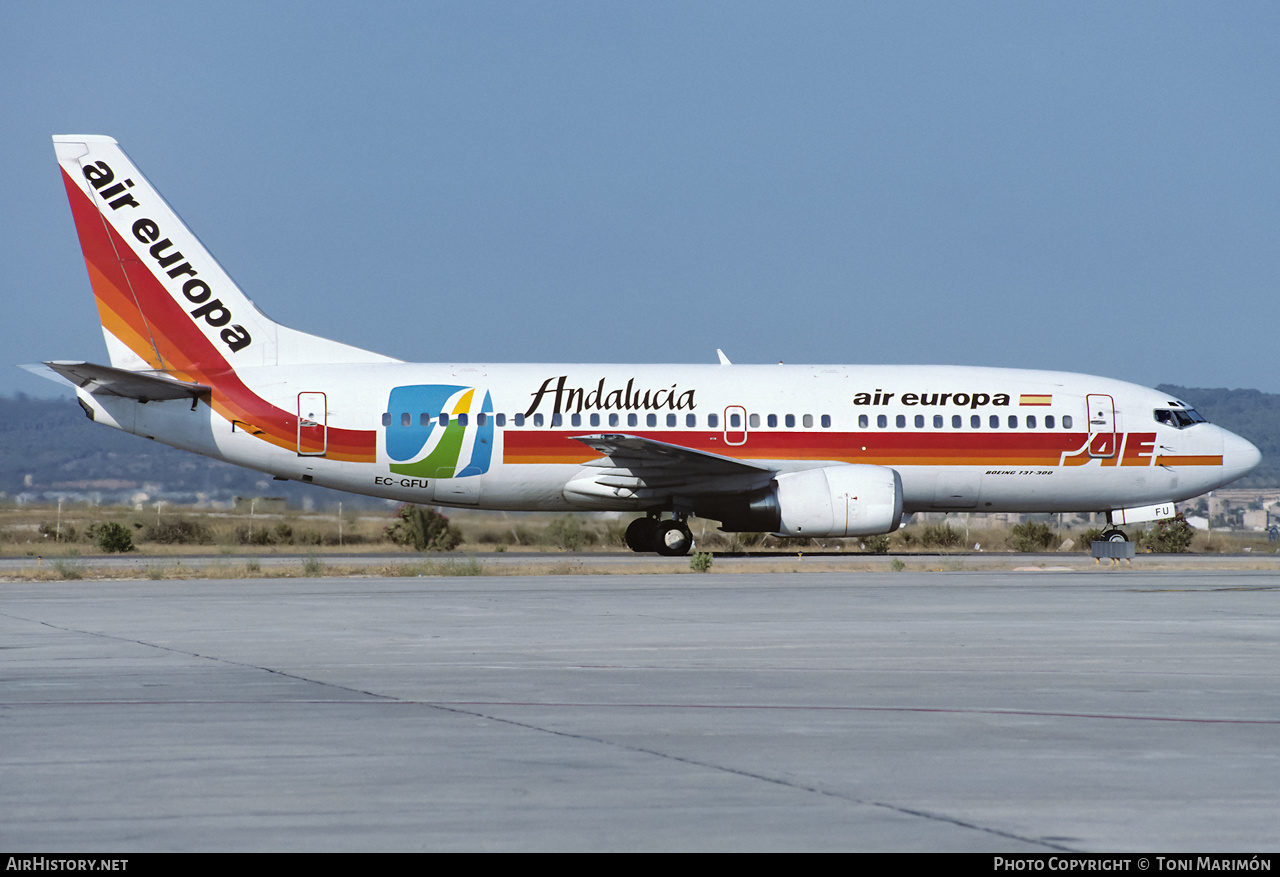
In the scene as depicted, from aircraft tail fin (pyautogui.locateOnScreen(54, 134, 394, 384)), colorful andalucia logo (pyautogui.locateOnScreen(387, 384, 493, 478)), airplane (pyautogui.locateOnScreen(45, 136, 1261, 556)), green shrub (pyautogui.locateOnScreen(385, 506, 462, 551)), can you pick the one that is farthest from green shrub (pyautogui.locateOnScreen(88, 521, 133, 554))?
colorful andalucia logo (pyautogui.locateOnScreen(387, 384, 493, 478))

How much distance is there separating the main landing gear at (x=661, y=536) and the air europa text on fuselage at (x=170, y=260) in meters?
8.84

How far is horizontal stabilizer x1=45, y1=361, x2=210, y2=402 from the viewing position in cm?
2633

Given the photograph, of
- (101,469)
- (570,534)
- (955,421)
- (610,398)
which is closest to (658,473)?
(610,398)

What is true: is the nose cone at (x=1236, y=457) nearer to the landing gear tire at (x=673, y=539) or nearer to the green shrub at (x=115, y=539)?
the landing gear tire at (x=673, y=539)

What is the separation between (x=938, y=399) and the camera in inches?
1137

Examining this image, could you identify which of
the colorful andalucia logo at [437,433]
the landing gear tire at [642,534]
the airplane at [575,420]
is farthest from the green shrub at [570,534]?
the colorful andalucia logo at [437,433]

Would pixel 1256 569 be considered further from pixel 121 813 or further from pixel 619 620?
pixel 121 813

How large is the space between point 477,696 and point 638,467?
716 inches

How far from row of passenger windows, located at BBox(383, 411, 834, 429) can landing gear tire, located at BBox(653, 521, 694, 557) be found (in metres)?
2.25

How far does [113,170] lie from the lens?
1090 inches

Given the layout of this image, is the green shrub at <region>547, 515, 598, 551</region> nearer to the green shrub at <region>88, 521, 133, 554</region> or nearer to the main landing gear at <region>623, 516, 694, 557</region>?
the main landing gear at <region>623, 516, 694, 557</region>
